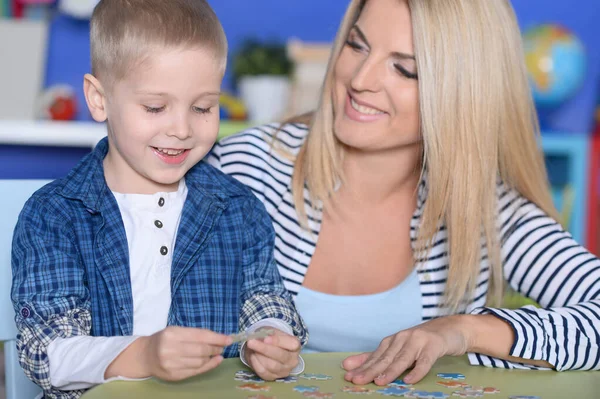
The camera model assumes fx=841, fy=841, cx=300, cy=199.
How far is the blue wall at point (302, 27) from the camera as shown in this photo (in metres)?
2.94

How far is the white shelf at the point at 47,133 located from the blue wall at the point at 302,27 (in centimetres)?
39

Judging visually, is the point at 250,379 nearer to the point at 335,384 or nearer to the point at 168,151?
the point at 335,384

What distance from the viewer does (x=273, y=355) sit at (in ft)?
3.68

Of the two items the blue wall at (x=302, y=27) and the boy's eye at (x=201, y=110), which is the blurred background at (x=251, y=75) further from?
the boy's eye at (x=201, y=110)

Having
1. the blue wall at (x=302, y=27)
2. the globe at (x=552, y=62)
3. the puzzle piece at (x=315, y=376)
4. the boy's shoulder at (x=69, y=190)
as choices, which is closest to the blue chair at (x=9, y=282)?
the boy's shoulder at (x=69, y=190)

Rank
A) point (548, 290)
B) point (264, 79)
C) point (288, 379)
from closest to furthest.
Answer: point (288, 379) → point (548, 290) → point (264, 79)

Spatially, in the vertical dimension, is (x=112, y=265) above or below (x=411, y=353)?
above

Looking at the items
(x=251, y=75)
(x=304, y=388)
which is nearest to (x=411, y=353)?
(x=304, y=388)

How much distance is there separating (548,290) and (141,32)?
89cm

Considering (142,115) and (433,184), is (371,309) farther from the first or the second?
(142,115)

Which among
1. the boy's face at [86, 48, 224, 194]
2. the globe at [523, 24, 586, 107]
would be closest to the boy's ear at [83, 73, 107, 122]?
the boy's face at [86, 48, 224, 194]

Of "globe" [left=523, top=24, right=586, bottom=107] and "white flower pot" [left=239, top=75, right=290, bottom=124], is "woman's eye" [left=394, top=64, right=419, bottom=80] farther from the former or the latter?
"globe" [left=523, top=24, right=586, bottom=107]

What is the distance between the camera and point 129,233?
1312mm

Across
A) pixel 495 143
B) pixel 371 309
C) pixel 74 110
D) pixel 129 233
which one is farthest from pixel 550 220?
pixel 74 110
